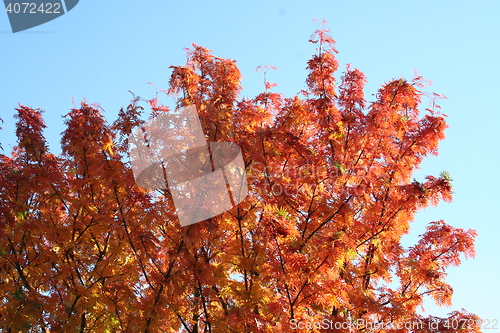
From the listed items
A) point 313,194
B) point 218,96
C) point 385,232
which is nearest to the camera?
point 313,194

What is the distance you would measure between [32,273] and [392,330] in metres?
6.67

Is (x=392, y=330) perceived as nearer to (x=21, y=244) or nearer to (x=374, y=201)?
(x=374, y=201)

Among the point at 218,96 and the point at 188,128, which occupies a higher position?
the point at 218,96

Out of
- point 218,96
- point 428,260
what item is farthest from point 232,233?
point 428,260

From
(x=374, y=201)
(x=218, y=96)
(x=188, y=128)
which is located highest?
(x=218, y=96)

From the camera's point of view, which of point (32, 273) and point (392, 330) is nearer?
point (392, 330)

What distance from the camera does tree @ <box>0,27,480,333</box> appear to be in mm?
7828

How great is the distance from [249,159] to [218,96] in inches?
67.3

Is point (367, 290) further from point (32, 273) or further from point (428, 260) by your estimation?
point (32, 273)

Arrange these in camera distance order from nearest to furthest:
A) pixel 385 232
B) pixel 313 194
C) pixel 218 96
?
pixel 313 194 → pixel 385 232 → pixel 218 96

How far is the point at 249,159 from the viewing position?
28.6 ft

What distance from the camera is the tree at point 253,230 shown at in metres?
7.83

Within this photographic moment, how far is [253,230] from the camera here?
8883 millimetres

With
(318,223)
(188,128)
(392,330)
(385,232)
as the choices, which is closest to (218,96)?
(188,128)
